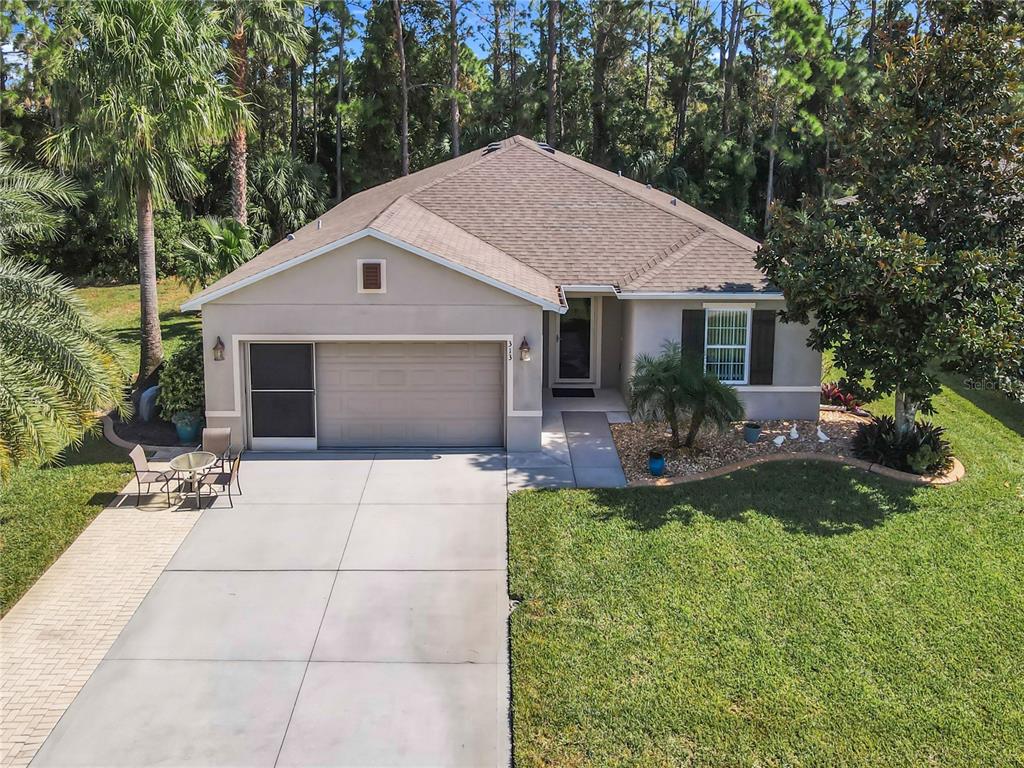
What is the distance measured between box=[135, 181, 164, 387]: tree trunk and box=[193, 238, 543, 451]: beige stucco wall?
390cm

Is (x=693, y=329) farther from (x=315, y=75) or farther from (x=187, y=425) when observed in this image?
(x=315, y=75)

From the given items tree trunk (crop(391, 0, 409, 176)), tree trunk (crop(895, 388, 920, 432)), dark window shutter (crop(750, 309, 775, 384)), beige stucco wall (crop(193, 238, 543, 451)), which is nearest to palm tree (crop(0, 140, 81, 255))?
beige stucco wall (crop(193, 238, 543, 451))

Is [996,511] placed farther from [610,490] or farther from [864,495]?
[610,490]

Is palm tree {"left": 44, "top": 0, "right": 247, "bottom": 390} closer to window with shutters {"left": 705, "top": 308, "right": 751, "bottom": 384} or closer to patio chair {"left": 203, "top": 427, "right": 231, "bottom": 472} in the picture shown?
patio chair {"left": 203, "top": 427, "right": 231, "bottom": 472}

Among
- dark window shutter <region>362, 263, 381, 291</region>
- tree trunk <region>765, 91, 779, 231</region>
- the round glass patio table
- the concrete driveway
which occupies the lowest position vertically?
the concrete driveway

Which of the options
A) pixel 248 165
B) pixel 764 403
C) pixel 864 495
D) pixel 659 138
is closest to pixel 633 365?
pixel 764 403

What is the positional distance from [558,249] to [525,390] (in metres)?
4.17

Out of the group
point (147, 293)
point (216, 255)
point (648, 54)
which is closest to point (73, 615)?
point (147, 293)

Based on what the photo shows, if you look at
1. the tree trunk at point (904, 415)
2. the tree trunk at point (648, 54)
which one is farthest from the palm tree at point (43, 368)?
the tree trunk at point (648, 54)

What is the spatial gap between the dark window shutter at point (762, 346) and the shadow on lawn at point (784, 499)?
296 centimetres

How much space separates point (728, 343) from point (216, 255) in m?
12.6

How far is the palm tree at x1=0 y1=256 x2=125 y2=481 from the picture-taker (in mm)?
10039

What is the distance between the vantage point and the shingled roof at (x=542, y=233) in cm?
1608

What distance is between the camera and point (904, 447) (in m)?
14.6
